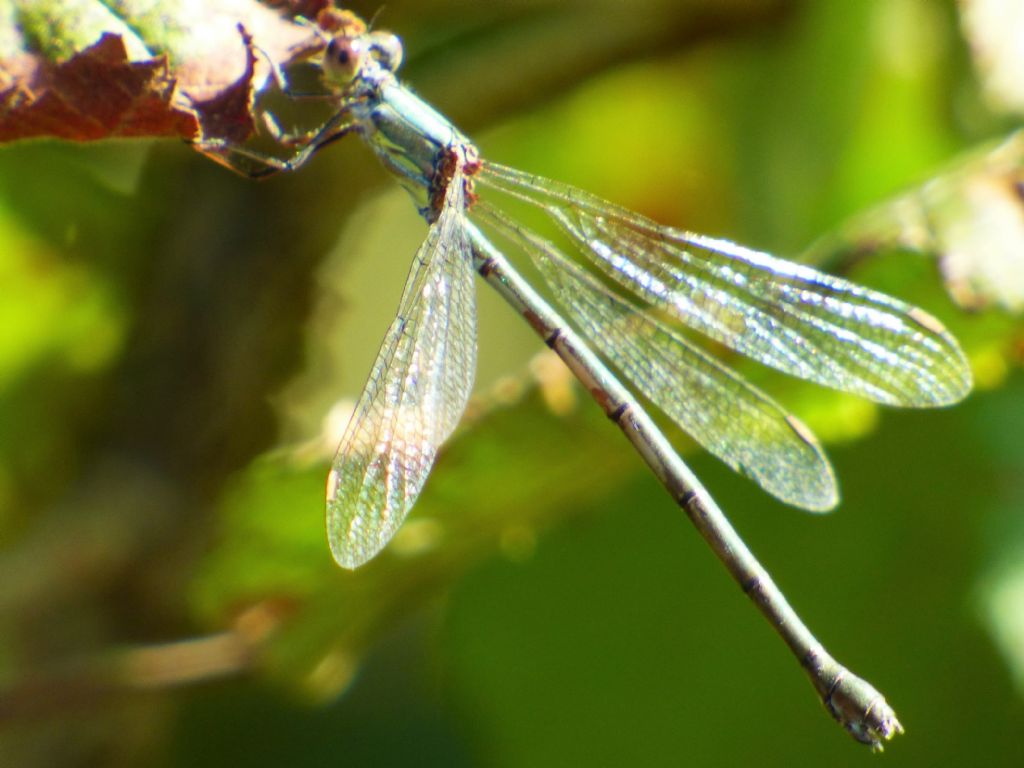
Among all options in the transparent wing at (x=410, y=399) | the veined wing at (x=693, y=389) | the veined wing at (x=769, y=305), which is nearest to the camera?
the transparent wing at (x=410, y=399)

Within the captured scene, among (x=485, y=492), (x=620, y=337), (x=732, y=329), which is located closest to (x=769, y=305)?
(x=732, y=329)

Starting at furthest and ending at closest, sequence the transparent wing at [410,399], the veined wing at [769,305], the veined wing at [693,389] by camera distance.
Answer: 1. the veined wing at [693,389]
2. the veined wing at [769,305]
3. the transparent wing at [410,399]

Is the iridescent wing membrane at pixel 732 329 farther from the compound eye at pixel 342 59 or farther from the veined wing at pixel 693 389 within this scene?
the compound eye at pixel 342 59

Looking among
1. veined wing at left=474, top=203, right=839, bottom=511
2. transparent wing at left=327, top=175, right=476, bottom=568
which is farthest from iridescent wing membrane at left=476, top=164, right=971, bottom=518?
transparent wing at left=327, top=175, right=476, bottom=568

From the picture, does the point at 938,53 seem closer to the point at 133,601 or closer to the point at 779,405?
the point at 779,405

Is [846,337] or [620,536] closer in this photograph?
[846,337]

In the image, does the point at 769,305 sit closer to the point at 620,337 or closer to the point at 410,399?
the point at 620,337

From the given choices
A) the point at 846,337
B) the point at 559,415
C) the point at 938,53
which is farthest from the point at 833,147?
the point at 559,415

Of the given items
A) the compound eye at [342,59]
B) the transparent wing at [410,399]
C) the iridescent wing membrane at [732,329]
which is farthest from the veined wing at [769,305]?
the compound eye at [342,59]
